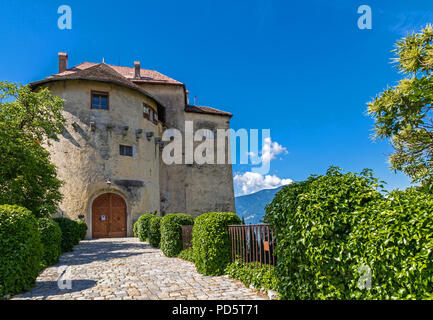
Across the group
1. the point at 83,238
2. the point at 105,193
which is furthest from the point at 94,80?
the point at 83,238

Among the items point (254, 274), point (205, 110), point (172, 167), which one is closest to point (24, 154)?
point (254, 274)

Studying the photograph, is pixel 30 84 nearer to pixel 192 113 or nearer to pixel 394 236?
pixel 192 113

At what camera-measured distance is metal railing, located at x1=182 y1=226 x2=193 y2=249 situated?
10.2 metres

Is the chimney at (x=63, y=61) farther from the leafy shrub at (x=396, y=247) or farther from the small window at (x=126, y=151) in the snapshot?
the leafy shrub at (x=396, y=247)

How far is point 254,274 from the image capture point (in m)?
5.95

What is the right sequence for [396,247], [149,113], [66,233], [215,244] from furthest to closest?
[149,113] < [66,233] < [215,244] < [396,247]

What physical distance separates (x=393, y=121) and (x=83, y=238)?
63.4 ft

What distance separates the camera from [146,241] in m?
16.5

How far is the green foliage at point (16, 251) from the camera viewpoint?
18.6ft

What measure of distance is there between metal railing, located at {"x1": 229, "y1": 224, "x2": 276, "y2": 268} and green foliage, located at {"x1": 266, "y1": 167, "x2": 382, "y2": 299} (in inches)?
36.0

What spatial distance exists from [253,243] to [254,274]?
707 mm

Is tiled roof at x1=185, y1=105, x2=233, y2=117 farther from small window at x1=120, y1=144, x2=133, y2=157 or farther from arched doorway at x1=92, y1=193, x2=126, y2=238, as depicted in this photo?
arched doorway at x1=92, y1=193, x2=126, y2=238

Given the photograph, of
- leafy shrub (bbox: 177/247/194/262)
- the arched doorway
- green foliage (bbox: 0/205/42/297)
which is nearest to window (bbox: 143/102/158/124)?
the arched doorway

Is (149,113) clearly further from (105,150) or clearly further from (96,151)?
(96,151)
